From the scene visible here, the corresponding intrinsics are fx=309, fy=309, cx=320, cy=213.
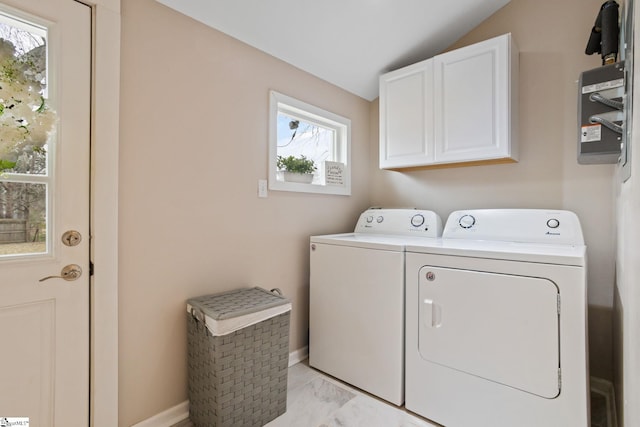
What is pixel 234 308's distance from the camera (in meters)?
1.51

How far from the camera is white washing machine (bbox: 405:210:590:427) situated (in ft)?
4.12

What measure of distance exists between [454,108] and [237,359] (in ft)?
6.37

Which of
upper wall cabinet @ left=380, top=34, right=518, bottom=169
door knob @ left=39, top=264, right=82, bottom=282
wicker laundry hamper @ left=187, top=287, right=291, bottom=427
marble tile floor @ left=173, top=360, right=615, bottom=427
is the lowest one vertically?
marble tile floor @ left=173, top=360, right=615, bottom=427

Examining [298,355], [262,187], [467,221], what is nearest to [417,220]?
[467,221]

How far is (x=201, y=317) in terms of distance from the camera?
1470 mm

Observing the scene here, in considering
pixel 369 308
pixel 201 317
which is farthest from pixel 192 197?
pixel 369 308

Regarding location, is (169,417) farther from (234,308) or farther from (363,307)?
(363,307)

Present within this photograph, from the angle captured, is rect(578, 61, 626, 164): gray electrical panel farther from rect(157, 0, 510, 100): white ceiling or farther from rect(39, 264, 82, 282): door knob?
rect(39, 264, 82, 282): door knob

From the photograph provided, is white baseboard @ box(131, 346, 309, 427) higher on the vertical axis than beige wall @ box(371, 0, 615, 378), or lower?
lower

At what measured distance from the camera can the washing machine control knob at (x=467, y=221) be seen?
2.00 meters

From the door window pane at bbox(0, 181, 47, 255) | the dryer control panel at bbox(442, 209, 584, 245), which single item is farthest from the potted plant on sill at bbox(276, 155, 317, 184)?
the door window pane at bbox(0, 181, 47, 255)

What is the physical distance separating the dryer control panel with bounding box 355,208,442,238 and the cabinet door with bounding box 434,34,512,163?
16.5 inches

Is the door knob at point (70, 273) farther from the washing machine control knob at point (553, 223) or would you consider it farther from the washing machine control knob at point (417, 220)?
the washing machine control knob at point (553, 223)

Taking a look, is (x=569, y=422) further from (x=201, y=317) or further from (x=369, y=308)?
(x=201, y=317)
